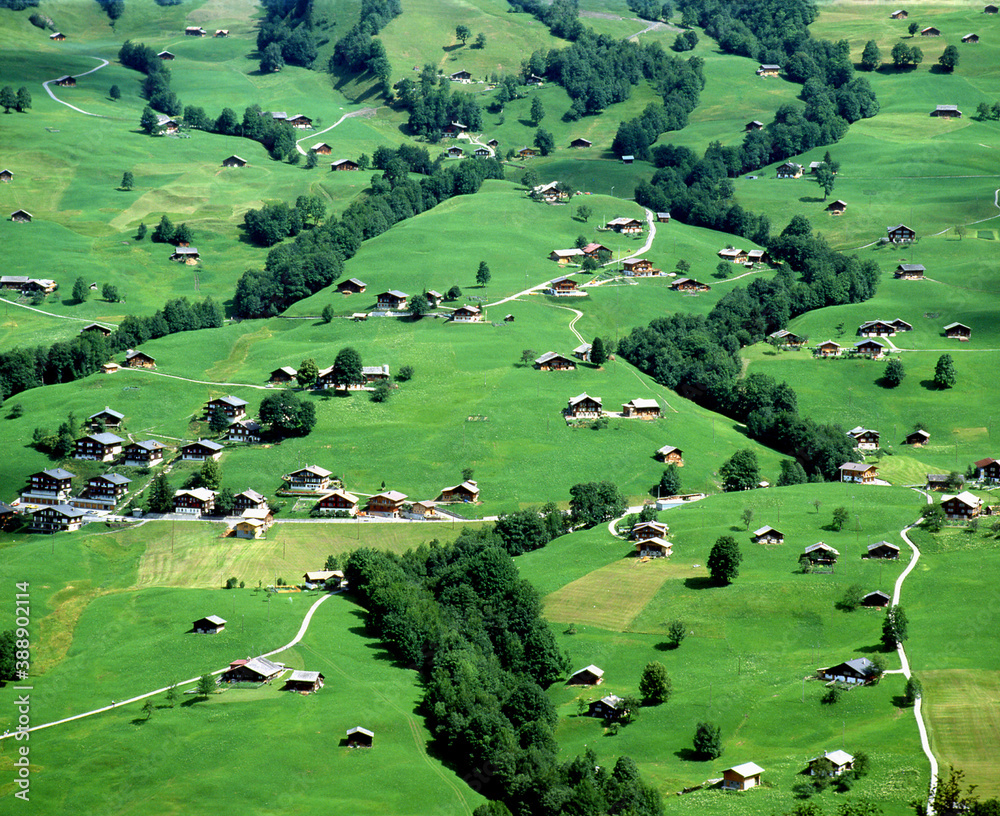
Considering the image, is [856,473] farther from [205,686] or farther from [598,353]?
[205,686]

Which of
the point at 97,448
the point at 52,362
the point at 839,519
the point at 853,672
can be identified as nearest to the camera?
the point at 853,672

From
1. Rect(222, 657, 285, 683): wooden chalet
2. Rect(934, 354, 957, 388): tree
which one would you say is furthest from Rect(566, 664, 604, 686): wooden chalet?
Rect(934, 354, 957, 388): tree

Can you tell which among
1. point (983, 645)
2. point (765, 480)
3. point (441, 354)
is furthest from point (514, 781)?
point (441, 354)

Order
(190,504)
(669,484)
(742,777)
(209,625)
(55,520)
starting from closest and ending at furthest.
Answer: (742,777) < (209,625) < (55,520) < (190,504) < (669,484)

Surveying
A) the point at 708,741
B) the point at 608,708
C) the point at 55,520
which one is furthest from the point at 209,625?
the point at 708,741

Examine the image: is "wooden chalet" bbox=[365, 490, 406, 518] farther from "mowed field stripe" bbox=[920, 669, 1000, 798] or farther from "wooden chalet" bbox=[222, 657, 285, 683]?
"mowed field stripe" bbox=[920, 669, 1000, 798]

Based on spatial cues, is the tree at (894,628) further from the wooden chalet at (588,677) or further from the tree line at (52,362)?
the tree line at (52,362)
